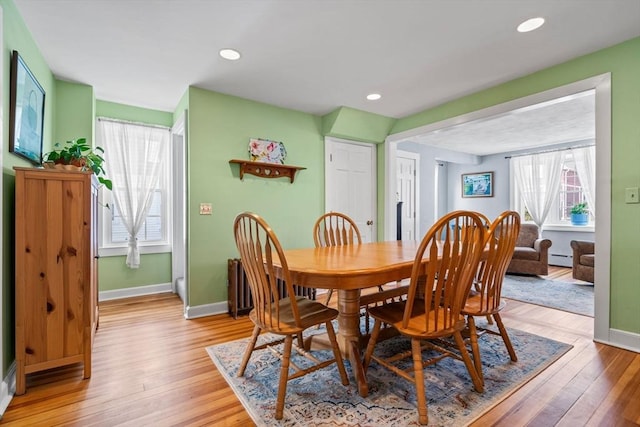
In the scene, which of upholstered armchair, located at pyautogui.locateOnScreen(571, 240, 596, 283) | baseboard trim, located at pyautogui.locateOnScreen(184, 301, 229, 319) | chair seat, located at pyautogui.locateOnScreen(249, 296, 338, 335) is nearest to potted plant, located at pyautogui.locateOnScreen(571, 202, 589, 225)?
upholstered armchair, located at pyautogui.locateOnScreen(571, 240, 596, 283)

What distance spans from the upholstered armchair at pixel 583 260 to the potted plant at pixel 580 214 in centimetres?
158

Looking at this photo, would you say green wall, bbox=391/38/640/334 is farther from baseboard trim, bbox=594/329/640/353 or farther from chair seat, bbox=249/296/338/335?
chair seat, bbox=249/296/338/335

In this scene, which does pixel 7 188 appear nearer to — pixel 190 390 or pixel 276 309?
pixel 190 390

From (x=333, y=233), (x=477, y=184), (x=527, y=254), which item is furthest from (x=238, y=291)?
(x=477, y=184)

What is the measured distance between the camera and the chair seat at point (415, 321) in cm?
154

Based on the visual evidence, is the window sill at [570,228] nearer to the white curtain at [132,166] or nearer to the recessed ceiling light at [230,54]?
the recessed ceiling light at [230,54]

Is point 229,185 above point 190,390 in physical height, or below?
above

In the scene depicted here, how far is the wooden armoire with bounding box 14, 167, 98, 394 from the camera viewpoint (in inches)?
68.1

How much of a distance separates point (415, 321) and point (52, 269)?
212cm

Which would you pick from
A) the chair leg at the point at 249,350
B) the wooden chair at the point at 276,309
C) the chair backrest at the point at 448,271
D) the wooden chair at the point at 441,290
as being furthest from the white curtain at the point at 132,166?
the chair backrest at the point at 448,271

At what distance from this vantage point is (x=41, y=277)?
1.79 metres

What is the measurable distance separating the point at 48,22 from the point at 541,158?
727 cm

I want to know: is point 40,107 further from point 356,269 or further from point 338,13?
point 356,269

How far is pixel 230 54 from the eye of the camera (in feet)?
8.06
